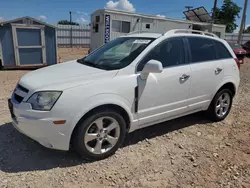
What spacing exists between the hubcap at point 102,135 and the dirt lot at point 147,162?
187 mm

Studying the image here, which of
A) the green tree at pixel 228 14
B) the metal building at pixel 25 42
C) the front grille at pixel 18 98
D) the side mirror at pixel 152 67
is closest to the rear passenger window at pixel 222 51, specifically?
the side mirror at pixel 152 67

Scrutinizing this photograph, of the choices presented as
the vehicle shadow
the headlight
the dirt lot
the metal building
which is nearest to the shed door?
the metal building

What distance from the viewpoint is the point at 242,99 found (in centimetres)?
618

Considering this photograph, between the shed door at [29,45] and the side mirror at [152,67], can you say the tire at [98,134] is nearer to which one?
the side mirror at [152,67]

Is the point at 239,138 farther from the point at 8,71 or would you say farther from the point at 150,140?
the point at 8,71

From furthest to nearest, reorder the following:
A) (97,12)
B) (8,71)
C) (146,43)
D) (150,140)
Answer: (97,12) < (8,71) < (150,140) < (146,43)

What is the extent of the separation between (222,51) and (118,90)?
8.13 ft

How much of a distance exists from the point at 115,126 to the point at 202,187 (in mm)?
1268

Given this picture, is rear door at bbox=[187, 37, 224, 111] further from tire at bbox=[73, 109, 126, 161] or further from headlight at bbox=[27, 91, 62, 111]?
headlight at bbox=[27, 91, 62, 111]

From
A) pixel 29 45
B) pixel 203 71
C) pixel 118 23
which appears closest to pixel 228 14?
pixel 118 23

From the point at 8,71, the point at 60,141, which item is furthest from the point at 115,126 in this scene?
the point at 8,71

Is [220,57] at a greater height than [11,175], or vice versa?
[220,57]

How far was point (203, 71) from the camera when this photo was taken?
3805mm

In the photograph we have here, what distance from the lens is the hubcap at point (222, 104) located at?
14.4 feet
